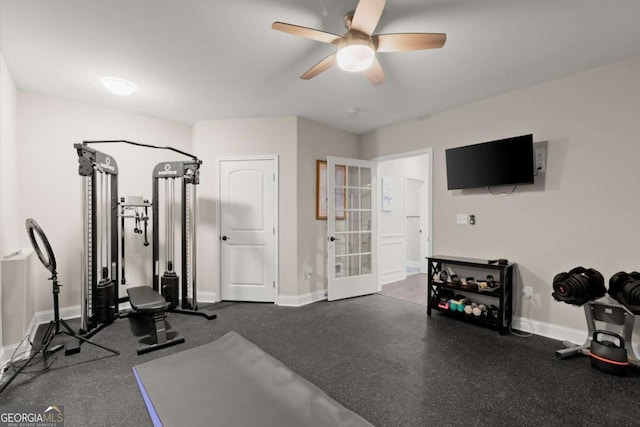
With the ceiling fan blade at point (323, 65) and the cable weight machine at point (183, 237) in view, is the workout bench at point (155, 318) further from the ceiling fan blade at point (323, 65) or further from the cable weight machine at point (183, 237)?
the ceiling fan blade at point (323, 65)

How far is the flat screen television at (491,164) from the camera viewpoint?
3.04 meters

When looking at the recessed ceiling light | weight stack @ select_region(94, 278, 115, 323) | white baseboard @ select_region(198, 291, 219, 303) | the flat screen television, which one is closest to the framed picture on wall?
the flat screen television

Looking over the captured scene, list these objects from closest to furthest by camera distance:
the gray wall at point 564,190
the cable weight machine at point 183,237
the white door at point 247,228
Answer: the gray wall at point 564,190 < the cable weight machine at point 183,237 < the white door at point 247,228

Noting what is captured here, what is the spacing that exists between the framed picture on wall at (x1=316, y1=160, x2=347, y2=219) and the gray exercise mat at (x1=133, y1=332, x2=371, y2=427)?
238cm

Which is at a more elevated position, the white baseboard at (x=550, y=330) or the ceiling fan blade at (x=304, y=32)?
the ceiling fan blade at (x=304, y=32)

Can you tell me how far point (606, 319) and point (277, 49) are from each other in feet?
11.9

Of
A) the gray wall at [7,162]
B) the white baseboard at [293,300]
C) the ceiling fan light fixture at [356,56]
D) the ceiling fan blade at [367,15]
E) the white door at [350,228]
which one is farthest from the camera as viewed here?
the white door at [350,228]

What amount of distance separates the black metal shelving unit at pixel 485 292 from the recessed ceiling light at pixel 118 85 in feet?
12.8

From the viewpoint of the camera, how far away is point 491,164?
329 centimetres

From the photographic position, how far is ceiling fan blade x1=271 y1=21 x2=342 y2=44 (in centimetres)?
174

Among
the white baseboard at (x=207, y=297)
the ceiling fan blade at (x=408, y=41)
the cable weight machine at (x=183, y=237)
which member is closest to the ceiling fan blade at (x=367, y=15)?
the ceiling fan blade at (x=408, y=41)

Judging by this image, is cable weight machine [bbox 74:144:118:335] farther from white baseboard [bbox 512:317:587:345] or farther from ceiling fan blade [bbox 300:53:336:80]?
white baseboard [bbox 512:317:587:345]

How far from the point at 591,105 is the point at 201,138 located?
14.9 feet

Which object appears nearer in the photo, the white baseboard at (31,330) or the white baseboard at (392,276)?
the white baseboard at (31,330)
